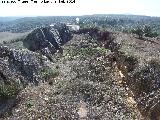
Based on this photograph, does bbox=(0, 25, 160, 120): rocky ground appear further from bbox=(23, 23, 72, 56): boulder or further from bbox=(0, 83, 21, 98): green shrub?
bbox=(23, 23, 72, 56): boulder

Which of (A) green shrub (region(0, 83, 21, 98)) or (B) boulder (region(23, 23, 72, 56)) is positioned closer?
(A) green shrub (region(0, 83, 21, 98))

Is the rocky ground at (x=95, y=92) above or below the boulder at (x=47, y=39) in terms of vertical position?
above

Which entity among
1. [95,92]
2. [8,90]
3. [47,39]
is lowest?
[47,39]

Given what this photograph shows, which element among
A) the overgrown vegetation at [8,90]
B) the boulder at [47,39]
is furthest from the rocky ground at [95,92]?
the boulder at [47,39]

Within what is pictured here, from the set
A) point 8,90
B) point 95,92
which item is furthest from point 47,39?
point 95,92

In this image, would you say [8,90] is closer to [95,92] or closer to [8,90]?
[8,90]

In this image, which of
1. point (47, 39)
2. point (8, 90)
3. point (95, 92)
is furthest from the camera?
point (47, 39)

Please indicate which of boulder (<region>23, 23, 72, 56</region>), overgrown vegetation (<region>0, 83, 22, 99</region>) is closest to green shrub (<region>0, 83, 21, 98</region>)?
overgrown vegetation (<region>0, 83, 22, 99</region>)

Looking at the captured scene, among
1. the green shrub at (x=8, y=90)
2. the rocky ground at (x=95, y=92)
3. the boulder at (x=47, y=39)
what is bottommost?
the boulder at (x=47, y=39)

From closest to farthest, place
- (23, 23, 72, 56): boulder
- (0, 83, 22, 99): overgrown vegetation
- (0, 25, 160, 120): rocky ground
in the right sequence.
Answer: (0, 25, 160, 120): rocky ground
(0, 83, 22, 99): overgrown vegetation
(23, 23, 72, 56): boulder

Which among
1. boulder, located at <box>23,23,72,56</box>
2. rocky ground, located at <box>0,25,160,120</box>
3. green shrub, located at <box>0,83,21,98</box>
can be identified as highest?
rocky ground, located at <box>0,25,160,120</box>

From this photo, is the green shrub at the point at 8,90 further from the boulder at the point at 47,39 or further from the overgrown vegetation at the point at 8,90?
the boulder at the point at 47,39
